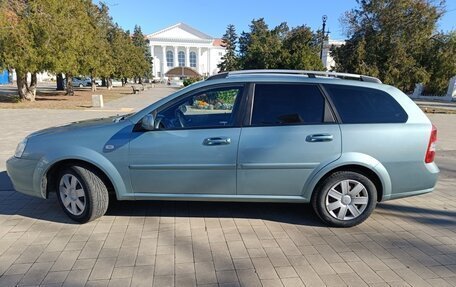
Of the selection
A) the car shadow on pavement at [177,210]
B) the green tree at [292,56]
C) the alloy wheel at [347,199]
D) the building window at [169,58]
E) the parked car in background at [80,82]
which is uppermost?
the building window at [169,58]

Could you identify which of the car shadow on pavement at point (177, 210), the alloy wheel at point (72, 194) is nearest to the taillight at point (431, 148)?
the car shadow on pavement at point (177, 210)

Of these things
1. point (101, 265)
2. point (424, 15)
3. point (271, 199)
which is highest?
point (424, 15)

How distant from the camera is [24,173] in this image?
3.82 m

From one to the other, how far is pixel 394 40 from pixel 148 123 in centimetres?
2135

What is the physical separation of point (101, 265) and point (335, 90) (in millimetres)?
2984

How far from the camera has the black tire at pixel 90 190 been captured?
3676mm

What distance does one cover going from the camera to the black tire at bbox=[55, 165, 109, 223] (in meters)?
3.68

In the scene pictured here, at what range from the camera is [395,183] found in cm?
367

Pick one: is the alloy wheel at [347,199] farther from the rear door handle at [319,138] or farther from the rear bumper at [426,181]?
the rear door handle at [319,138]

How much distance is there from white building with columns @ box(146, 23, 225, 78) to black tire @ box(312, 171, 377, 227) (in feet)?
347

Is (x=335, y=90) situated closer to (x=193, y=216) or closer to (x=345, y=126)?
(x=345, y=126)

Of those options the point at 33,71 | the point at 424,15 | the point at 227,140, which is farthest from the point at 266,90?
the point at 424,15

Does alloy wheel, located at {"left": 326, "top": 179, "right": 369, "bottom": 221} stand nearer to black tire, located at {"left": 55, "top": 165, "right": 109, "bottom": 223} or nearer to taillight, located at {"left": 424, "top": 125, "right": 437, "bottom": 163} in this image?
taillight, located at {"left": 424, "top": 125, "right": 437, "bottom": 163}

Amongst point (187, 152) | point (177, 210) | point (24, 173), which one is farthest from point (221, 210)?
point (24, 173)
